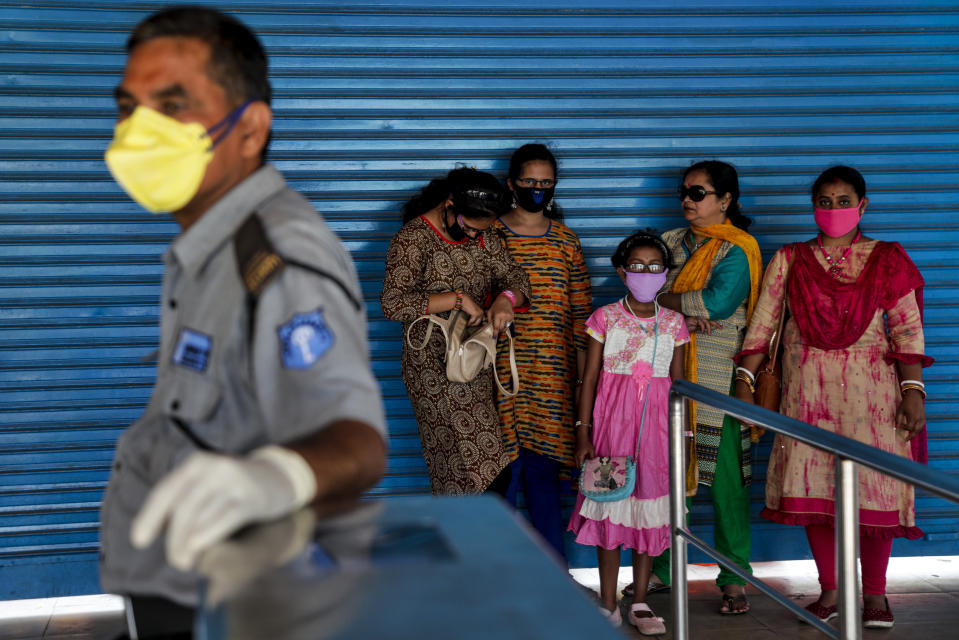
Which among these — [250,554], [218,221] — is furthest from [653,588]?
[250,554]

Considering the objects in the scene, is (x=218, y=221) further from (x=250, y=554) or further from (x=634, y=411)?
(x=634, y=411)

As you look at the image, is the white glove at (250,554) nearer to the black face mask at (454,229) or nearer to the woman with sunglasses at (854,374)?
the black face mask at (454,229)

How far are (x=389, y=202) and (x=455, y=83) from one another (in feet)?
2.34

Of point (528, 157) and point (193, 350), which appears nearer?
point (193, 350)

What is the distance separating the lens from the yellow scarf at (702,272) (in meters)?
4.15

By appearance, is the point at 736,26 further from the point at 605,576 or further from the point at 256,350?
the point at 256,350

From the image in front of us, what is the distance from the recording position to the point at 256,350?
1.14 metres

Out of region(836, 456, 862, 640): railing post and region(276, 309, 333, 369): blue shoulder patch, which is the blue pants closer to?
region(836, 456, 862, 640): railing post

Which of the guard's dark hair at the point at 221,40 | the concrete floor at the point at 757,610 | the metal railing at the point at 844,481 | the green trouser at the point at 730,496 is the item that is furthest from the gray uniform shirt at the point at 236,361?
the green trouser at the point at 730,496

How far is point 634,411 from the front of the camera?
3941mm

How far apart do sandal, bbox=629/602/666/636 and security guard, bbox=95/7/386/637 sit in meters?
2.96

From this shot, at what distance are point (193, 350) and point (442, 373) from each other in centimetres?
269

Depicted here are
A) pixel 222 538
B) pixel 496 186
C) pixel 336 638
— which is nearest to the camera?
pixel 336 638

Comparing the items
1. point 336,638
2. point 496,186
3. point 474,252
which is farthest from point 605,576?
point 336,638
